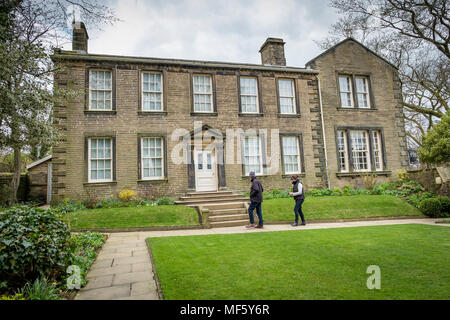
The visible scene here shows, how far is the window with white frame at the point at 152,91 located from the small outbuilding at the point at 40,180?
10.8 m

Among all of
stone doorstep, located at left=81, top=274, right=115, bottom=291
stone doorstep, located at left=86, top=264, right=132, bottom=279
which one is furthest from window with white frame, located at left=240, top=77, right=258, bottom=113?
stone doorstep, located at left=81, top=274, right=115, bottom=291

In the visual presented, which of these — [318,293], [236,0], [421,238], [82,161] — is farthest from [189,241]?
[82,161]

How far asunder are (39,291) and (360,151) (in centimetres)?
1707

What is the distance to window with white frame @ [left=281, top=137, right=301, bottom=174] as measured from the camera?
15273 millimetres

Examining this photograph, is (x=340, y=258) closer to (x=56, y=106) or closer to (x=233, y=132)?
(x=233, y=132)

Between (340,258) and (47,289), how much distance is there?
15.1 ft

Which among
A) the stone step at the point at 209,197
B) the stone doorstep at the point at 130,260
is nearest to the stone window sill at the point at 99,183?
the stone step at the point at 209,197

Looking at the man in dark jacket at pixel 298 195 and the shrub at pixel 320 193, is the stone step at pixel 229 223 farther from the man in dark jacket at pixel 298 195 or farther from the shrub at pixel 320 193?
the shrub at pixel 320 193

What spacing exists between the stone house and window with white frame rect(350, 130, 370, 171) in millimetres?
62

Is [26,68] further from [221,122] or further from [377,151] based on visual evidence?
[377,151]

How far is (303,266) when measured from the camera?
4.39 metres

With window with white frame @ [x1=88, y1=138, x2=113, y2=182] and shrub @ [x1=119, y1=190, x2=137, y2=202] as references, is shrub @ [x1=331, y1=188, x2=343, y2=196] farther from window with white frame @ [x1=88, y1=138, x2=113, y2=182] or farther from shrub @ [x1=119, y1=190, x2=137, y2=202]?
window with white frame @ [x1=88, y1=138, x2=113, y2=182]

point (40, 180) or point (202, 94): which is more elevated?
point (202, 94)

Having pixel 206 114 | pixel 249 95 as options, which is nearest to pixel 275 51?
pixel 249 95
